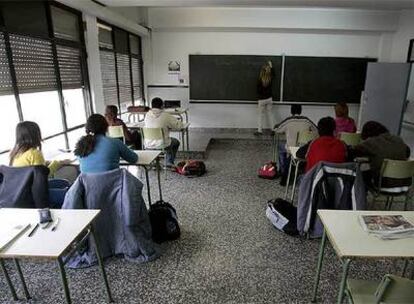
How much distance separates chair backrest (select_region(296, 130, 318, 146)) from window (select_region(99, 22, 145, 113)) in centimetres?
336

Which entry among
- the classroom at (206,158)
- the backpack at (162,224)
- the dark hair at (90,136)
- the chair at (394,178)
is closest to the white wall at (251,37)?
the classroom at (206,158)

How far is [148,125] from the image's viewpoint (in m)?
4.33

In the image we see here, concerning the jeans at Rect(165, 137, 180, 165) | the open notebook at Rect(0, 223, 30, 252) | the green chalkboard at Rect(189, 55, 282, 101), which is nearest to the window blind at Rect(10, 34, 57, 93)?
the jeans at Rect(165, 137, 180, 165)

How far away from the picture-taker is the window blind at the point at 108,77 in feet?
16.7

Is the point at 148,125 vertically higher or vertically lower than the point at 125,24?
lower

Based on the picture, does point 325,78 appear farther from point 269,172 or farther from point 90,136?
point 90,136

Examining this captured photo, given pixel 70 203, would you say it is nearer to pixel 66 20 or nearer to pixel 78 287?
pixel 78 287

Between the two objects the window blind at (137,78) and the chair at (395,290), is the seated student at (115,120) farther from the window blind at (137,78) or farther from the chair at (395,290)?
the chair at (395,290)

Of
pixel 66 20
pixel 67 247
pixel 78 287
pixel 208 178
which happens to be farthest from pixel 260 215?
pixel 66 20

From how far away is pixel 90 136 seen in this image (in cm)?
235

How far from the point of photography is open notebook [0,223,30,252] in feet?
4.43

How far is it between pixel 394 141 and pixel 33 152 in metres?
3.13

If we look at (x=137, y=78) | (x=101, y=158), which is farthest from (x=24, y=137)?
(x=137, y=78)

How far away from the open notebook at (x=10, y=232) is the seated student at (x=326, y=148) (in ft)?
7.35
